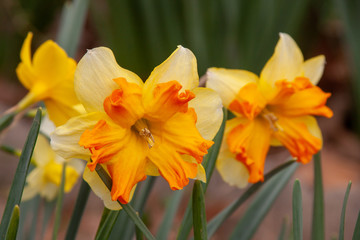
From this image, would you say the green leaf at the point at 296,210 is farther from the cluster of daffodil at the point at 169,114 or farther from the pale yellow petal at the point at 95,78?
the pale yellow petal at the point at 95,78

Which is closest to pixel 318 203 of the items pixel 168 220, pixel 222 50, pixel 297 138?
pixel 297 138

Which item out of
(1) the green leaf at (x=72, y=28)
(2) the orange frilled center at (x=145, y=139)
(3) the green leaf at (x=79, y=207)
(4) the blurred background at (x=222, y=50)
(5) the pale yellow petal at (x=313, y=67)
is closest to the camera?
(2) the orange frilled center at (x=145, y=139)

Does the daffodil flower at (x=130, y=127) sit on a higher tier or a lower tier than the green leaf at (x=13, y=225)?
higher

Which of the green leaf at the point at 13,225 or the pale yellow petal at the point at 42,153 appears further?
the pale yellow petal at the point at 42,153

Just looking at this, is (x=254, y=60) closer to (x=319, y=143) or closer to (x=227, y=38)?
(x=227, y=38)

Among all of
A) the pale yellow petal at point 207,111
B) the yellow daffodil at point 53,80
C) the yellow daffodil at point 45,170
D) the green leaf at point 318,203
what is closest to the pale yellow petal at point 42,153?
the yellow daffodil at point 45,170

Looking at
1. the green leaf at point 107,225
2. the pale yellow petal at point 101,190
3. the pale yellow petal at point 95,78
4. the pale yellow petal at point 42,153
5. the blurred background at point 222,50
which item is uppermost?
the pale yellow petal at point 95,78

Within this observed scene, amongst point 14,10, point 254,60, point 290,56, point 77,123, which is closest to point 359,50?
point 254,60
